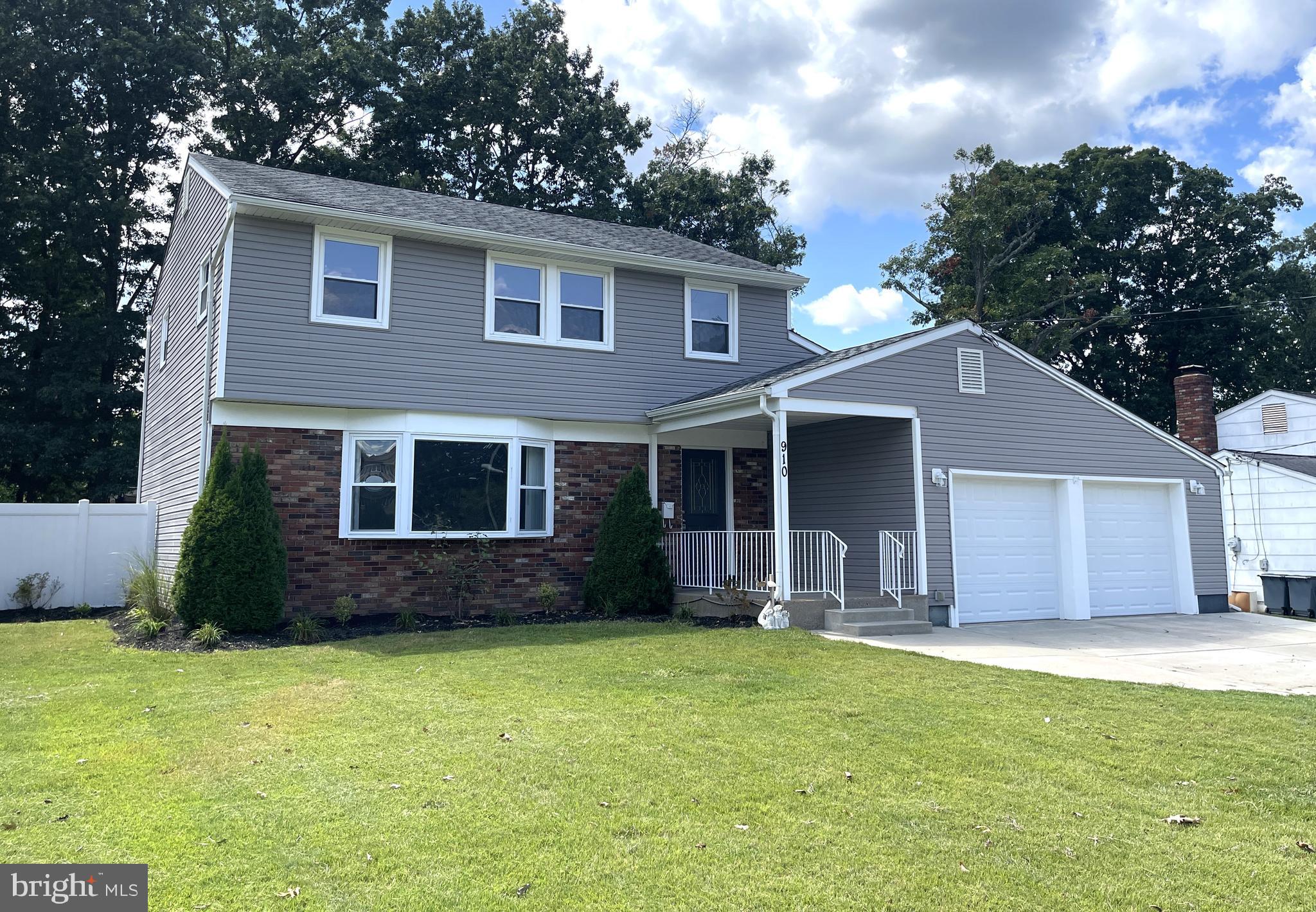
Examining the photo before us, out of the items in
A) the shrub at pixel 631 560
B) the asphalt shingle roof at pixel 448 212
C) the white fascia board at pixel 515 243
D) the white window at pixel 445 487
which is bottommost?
the shrub at pixel 631 560

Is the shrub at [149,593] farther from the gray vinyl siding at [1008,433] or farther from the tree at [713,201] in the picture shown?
the tree at [713,201]

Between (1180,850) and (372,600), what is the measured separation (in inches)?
406

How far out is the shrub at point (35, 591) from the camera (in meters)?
13.9

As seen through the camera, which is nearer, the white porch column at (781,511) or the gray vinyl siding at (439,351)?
the white porch column at (781,511)

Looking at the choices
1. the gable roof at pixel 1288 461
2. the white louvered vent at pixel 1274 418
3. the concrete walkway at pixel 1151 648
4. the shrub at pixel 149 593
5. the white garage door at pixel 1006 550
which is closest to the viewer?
the concrete walkway at pixel 1151 648

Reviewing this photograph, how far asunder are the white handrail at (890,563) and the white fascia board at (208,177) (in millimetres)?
10080

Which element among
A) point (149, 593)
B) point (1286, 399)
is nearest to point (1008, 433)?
point (1286, 399)

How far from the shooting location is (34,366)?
22.5 metres

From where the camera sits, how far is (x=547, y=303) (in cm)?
1385

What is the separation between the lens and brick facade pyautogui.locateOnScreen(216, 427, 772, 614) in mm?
11844

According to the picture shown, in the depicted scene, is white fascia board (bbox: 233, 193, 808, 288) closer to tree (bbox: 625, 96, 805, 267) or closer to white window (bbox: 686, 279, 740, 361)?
white window (bbox: 686, 279, 740, 361)

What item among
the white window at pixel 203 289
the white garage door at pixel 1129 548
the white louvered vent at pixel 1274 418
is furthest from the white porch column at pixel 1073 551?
the white window at pixel 203 289

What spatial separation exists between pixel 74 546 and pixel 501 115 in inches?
744

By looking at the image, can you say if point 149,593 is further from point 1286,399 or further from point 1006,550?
point 1286,399
